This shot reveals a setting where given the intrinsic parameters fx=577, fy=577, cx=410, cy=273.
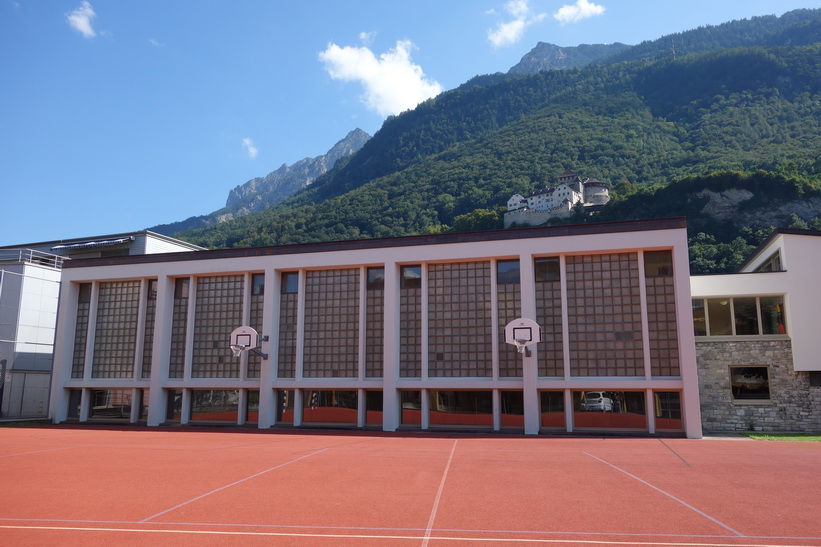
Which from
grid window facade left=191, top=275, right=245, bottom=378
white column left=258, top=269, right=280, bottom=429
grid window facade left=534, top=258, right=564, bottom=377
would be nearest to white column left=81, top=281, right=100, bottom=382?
grid window facade left=191, top=275, right=245, bottom=378

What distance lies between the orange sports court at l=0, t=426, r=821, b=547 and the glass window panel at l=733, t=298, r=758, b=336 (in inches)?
318

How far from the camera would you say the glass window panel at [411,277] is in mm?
26078

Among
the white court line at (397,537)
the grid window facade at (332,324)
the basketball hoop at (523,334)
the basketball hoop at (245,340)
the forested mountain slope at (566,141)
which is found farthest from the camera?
the forested mountain slope at (566,141)

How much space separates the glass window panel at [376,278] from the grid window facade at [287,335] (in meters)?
3.69

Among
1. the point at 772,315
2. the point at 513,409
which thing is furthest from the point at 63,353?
the point at 772,315

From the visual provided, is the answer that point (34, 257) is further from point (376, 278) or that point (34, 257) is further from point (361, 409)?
point (361, 409)

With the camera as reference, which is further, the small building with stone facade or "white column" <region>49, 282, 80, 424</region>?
"white column" <region>49, 282, 80, 424</region>

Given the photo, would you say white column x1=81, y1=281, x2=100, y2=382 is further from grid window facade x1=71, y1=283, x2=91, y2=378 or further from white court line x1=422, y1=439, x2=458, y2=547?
white court line x1=422, y1=439, x2=458, y2=547

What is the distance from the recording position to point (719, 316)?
1019 inches

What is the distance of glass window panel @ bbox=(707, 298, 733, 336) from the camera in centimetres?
2572

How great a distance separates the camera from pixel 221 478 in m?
12.5

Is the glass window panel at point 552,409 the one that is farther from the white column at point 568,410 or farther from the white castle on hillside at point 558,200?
the white castle on hillside at point 558,200

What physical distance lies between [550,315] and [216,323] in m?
16.1

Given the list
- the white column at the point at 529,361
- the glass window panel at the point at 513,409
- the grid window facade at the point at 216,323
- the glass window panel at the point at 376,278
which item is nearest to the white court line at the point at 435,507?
the white column at the point at 529,361
